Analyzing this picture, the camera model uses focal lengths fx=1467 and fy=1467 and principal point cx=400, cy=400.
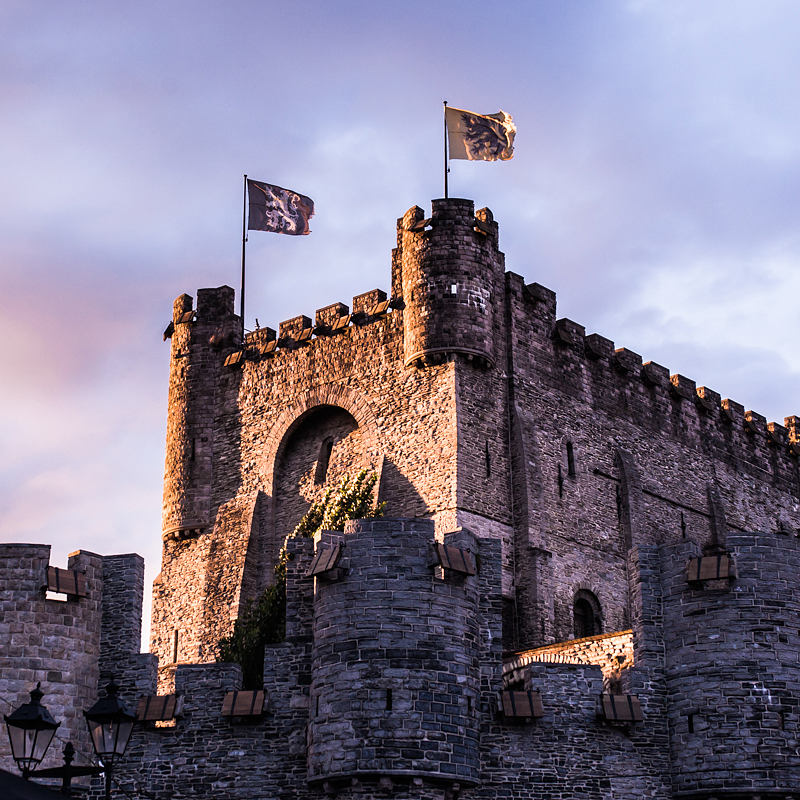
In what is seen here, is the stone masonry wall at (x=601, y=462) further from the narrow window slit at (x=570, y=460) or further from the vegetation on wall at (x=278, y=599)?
the vegetation on wall at (x=278, y=599)

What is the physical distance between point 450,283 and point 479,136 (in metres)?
5.33

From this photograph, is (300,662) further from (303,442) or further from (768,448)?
(768,448)

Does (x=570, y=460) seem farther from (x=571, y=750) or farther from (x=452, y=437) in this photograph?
(x=571, y=750)

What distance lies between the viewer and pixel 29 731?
16.8 meters

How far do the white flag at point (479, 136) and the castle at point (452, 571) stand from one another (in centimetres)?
215

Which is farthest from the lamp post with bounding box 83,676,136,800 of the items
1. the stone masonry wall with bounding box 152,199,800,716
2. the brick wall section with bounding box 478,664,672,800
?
the stone masonry wall with bounding box 152,199,800,716

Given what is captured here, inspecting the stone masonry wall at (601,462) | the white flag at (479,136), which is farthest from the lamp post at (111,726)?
the white flag at (479,136)

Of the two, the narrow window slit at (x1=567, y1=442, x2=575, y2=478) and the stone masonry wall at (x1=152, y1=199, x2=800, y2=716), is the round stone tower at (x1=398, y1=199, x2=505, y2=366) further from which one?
the narrow window slit at (x1=567, y1=442, x2=575, y2=478)

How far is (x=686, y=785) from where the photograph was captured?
22062mm

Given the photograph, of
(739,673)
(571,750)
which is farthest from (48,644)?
(739,673)

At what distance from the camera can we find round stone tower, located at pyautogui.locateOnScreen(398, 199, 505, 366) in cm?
3775

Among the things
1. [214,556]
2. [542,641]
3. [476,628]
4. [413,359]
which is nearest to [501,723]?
[476,628]

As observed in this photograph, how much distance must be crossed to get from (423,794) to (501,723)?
192 centimetres

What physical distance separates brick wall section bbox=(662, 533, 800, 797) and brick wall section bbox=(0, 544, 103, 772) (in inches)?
355
